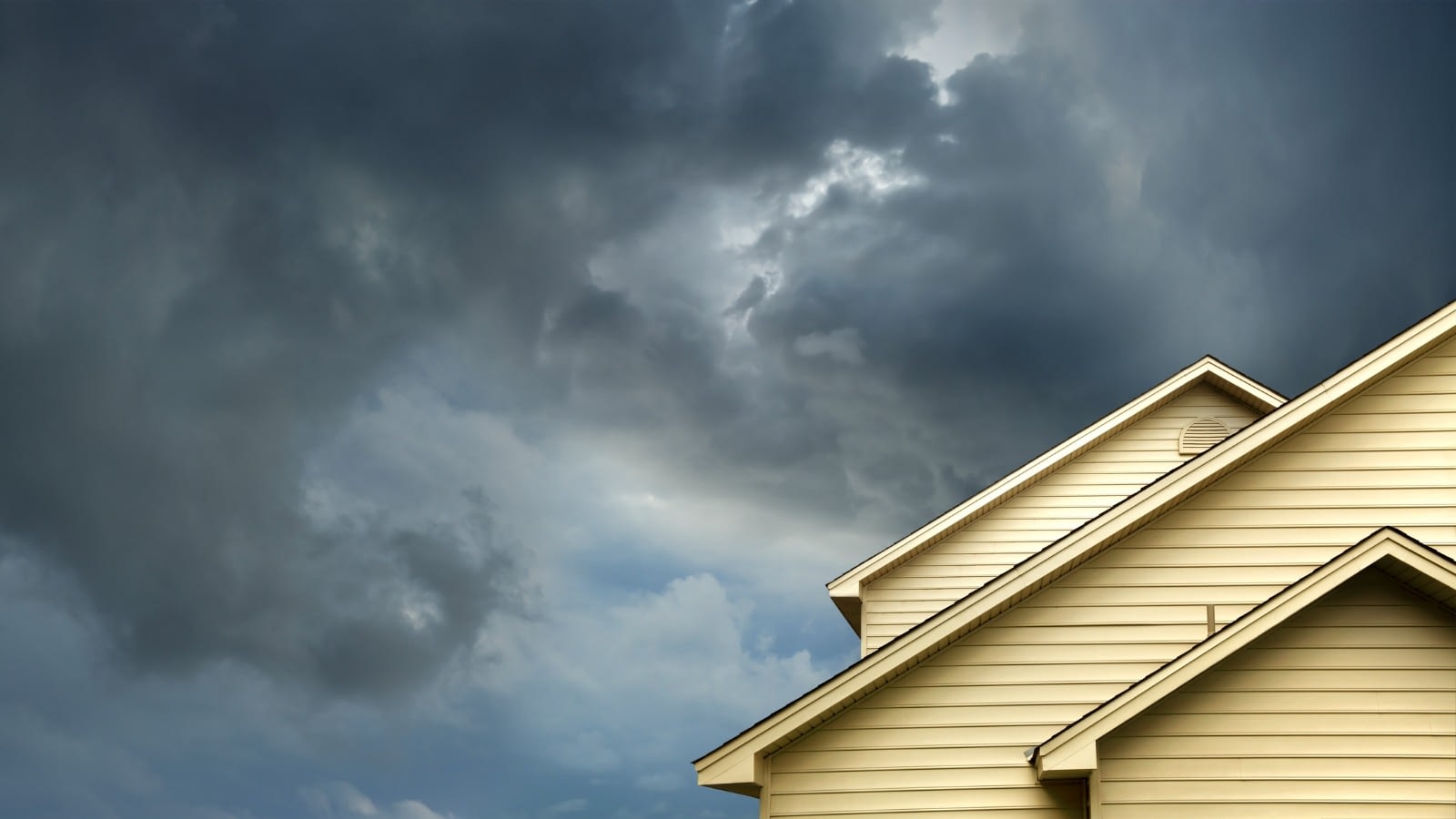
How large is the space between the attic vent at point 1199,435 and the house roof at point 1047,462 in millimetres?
573

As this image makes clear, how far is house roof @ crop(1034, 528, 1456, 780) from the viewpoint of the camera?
8.71 metres

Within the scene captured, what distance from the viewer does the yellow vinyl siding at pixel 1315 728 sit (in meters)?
8.64

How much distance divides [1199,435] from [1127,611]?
7.80 metres

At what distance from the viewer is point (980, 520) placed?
18.5 metres

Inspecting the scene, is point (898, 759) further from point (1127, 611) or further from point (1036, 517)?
point (1036, 517)

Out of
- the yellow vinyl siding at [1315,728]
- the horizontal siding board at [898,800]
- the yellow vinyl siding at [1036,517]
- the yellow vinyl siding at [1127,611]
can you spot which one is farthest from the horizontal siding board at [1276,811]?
the yellow vinyl siding at [1036,517]

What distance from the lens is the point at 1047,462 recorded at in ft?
58.6

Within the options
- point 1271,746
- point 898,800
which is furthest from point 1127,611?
point 898,800

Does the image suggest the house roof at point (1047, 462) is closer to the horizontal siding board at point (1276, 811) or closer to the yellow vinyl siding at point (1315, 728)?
the yellow vinyl siding at point (1315, 728)

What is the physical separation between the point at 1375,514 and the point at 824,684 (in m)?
6.39

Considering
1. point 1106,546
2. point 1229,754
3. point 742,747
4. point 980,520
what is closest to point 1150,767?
point 1229,754

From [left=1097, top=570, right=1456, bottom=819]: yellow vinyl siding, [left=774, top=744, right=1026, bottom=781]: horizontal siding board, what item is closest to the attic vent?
[left=1097, top=570, right=1456, bottom=819]: yellow vinyl siding

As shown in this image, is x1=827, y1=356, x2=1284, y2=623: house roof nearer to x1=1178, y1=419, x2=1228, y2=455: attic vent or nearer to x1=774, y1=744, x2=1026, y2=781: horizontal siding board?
x1=1178, y1=419, x2=1228, y2=455: attic vent

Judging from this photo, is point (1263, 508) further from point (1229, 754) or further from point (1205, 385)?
point (1205, 385)
